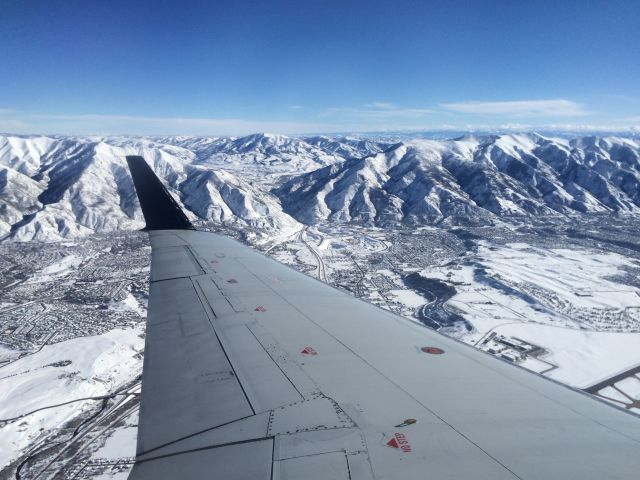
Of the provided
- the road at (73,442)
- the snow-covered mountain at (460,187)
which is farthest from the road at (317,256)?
the road at (73,442)

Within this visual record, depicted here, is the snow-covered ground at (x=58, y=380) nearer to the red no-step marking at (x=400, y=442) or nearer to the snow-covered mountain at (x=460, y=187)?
the red no-step marking at (x=400, y=442)

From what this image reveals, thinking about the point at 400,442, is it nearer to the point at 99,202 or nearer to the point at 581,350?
the point at 581,350

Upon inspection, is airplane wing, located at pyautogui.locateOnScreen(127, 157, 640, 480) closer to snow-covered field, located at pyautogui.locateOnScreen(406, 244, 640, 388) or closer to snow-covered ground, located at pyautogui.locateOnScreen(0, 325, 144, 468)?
snow-covered ground, located at pyautogui.locateOnScreen(0, 325, 144, 468)

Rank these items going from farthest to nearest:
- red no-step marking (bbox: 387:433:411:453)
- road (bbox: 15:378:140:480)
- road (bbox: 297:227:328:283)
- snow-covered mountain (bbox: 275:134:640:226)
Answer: snow-covered mountain (bbox: 275:134:640:226) → road (bbox: 297:227:328:283) → road (bbox: 15:378:140:480) → red no-step marking (bbox: 387:433:411:453)

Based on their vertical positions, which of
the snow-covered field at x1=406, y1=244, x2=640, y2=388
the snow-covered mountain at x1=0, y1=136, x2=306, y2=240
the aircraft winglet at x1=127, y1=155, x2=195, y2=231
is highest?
the aircraft winglet at x1=127, y1=155, x2=195, y2=231

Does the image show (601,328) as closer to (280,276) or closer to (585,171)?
(280,276)

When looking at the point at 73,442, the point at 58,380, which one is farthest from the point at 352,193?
the point at 73,442

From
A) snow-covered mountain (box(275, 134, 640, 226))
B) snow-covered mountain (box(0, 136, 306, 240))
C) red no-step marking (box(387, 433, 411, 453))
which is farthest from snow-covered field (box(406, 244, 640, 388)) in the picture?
snow-covered mountain (box(0, 136, 306, 240))
